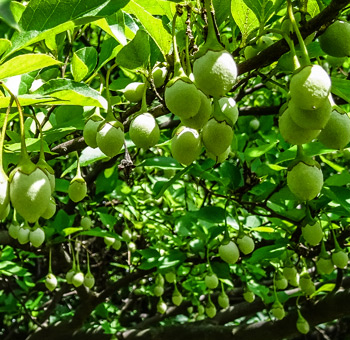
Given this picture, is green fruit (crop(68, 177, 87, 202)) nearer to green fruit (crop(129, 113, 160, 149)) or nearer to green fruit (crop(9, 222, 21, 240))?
Answer: green fruit (crop(129, 113, 160, 149))

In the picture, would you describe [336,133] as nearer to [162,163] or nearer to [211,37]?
[211,37]

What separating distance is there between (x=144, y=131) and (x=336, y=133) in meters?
0.35

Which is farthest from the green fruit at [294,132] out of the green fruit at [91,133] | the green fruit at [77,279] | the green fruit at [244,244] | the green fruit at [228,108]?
the green fruit at [77,279]

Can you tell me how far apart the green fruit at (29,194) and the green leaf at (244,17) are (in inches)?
20.3

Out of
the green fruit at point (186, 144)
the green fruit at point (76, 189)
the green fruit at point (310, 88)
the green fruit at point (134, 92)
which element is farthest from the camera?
the green fruit at point (76, 189)

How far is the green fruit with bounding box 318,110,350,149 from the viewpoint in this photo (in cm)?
73

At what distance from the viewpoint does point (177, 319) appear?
4926 mm

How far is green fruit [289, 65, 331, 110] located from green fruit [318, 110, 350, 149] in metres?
0.13

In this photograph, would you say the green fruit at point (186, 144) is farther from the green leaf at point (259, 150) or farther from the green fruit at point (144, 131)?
the green leaf at point (259, 150)

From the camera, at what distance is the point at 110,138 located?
2.98ft

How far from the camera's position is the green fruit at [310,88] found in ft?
1.98

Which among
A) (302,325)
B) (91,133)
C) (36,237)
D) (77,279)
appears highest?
(91,133)

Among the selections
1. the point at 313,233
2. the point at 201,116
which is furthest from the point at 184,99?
the point at 313,233

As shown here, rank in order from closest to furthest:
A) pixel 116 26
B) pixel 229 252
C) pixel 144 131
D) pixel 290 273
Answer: pixel 144 131 < pixel 116 26 < pixel 229 252 < pixel 290 273
